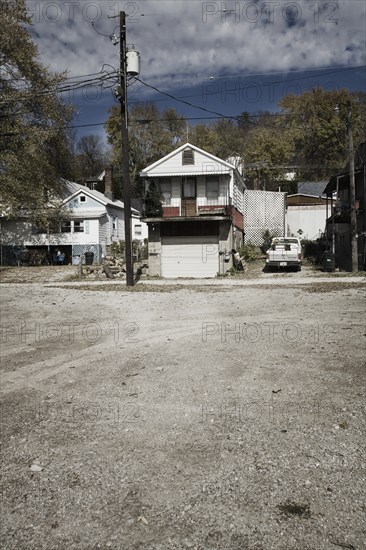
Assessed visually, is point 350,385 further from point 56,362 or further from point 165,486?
point 56,362

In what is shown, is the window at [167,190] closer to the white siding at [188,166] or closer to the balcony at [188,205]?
the balcony at [188,205]

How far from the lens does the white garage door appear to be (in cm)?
2300

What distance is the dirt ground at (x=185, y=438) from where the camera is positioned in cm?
263

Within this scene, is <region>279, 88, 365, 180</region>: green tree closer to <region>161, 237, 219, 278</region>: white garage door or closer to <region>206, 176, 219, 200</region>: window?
<region>206, 176, 219, 200</region>: window

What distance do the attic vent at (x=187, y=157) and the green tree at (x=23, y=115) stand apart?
7.69m

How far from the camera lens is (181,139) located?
5331 centimetres

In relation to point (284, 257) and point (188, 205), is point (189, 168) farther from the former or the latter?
point (284, 257)

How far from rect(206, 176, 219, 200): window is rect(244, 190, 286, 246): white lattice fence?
7855 millimetres

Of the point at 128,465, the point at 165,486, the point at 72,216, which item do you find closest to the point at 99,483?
the point at 128,465

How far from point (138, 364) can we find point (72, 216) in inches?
1072

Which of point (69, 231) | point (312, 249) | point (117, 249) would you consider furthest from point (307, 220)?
point (69, 231)

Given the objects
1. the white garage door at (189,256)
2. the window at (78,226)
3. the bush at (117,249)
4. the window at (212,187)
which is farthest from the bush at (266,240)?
the window at (78,226)

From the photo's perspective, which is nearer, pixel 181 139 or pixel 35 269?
pixel 35 269

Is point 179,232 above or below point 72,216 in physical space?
below
